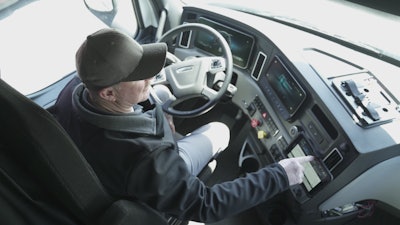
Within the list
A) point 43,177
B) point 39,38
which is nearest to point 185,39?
point 39,38

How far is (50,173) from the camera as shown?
860 millimetres

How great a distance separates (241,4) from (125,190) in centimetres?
151

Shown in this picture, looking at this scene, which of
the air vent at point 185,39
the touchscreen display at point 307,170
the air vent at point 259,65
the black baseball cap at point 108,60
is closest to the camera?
the black baseball cap at point 108,60

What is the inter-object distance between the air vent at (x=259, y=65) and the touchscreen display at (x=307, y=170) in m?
0.46

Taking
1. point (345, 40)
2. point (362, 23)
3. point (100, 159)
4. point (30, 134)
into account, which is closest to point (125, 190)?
point (100, 159)

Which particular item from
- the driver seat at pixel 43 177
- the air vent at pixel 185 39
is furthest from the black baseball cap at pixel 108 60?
the air vent at pixel 185 39

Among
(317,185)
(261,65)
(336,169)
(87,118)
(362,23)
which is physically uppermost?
(362,23)

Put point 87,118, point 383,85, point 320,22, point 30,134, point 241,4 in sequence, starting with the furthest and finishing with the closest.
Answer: point 241,4
point 320,22
point 383,85
point 87,118
point 30,134

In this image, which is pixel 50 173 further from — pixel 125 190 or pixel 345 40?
pixel 345 40

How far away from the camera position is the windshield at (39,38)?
176 centimetres

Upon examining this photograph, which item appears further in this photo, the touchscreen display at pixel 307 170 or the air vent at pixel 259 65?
the air vent at pixel 259 65

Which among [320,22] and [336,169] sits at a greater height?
[320,22]

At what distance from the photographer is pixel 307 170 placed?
148cm

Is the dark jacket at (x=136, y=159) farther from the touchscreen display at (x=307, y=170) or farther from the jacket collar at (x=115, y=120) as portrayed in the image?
the touchscreen display at (x=307, y=170)
